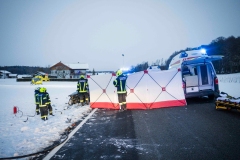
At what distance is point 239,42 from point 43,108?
6710 cm

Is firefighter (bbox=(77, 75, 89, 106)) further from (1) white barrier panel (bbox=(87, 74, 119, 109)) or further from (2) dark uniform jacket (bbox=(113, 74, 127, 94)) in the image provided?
(2) dark uniform jacket (bbox=(113, 74, 127, 94))

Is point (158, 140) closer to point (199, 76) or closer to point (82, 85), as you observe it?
point (199, 76)

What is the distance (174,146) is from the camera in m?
3.87

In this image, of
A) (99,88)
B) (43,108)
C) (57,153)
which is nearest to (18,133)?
(43,108)

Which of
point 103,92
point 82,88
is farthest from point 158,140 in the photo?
point 82,88

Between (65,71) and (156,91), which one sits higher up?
(65,71)

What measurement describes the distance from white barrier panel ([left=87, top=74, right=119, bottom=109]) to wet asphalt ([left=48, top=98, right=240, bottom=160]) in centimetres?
321

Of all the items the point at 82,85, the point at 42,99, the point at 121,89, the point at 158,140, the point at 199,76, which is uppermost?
the point at 199,76

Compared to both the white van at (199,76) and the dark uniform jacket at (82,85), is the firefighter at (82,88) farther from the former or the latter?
the white van at (199,76)

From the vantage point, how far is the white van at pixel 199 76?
8875mm

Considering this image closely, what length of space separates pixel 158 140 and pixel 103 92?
5.70 meters

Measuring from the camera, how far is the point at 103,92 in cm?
955

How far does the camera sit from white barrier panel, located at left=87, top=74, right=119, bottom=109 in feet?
30.5

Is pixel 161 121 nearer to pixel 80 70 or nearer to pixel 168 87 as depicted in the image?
pixel 168 87
